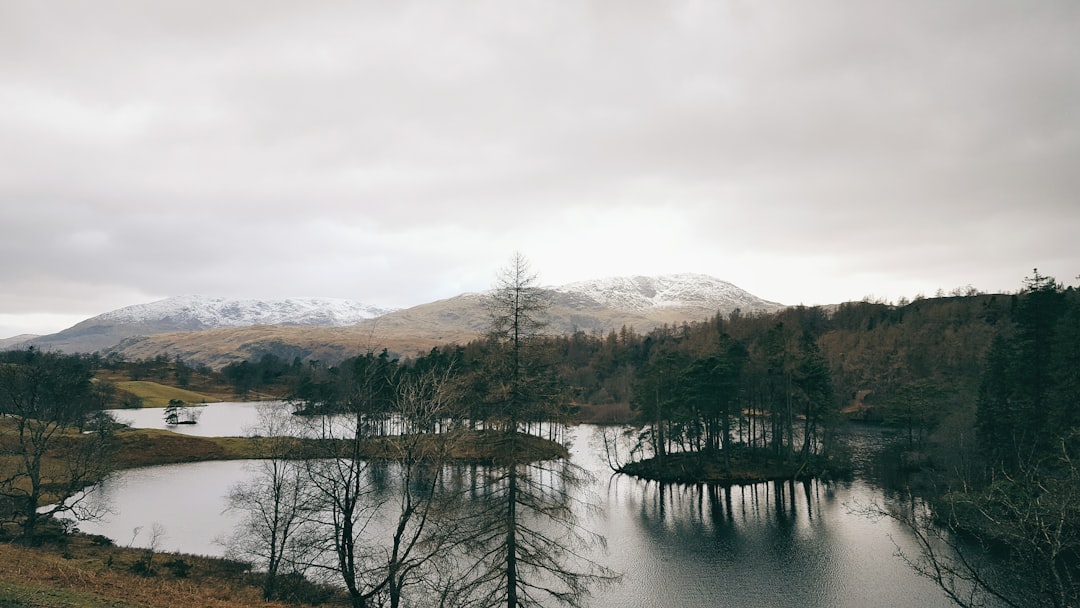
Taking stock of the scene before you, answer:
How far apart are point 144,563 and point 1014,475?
64.8 m

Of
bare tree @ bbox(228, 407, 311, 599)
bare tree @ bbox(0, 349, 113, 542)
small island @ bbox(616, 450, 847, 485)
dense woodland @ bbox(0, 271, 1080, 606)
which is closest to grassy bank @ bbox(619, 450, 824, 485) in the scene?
small island @ bbox(616, 450, 847, 485)

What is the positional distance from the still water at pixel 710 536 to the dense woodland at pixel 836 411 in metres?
4.23

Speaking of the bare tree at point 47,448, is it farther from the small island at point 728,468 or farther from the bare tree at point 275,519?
the small island at point 728,468

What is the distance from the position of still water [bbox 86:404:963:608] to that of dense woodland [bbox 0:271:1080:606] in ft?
13.9

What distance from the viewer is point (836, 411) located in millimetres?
73000

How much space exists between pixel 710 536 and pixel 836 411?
36652mm

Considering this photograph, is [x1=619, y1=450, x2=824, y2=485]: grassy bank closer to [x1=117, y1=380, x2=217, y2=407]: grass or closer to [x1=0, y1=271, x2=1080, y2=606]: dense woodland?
[x1=0, y1=271, x2=1080, y2=606]: dense woodland

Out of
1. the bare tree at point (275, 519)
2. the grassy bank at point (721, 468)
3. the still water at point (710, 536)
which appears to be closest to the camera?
the bare tree at point (275, 519)

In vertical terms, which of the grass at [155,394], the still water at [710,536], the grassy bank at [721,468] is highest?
the grass at [155,394]

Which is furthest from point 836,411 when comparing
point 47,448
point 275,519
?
point 47,448

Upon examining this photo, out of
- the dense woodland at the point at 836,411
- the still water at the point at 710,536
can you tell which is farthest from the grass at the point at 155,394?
the still water at the point at 710,536

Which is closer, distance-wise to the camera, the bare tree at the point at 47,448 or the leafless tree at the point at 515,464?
the leafless tree at the point at 515,464

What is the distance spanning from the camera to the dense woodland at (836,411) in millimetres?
22625

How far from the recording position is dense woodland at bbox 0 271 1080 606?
2262 cm
